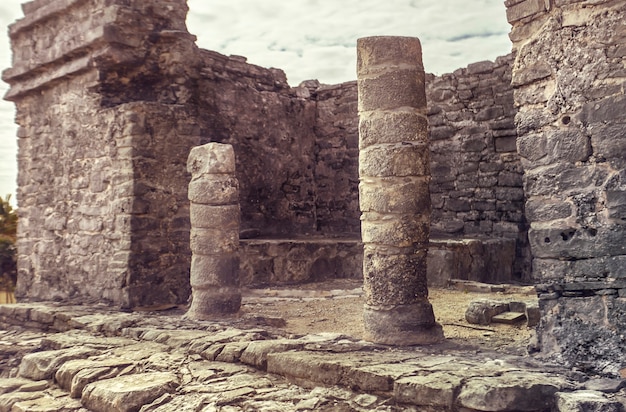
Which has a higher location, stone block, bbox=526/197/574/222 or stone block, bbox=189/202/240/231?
stone block, bbox=189/202/240/231

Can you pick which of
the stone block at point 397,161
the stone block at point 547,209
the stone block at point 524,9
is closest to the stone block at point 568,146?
the stone block at point 547,209

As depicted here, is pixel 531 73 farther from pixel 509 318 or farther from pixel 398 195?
pixel 509 318

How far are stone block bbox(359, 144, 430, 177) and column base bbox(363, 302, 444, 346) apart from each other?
1154mm

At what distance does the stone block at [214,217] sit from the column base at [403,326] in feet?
7.61

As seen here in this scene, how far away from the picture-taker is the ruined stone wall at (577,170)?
4.28m

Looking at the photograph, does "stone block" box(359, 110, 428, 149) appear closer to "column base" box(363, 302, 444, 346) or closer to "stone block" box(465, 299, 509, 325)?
"column base" box(363, 302, 444, 346)

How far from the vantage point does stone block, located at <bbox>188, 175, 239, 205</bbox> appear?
7102 mm

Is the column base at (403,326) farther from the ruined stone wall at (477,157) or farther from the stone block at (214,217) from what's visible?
the ruined stone wall at (477,157)

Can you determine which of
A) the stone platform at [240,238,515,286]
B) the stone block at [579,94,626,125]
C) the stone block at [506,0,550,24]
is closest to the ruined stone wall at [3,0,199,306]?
the stone platform at [240,238,515,286]

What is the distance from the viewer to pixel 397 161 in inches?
218

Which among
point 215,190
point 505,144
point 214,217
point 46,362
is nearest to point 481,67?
point 505,144

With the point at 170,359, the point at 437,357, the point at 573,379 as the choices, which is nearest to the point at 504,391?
the point at 573,379

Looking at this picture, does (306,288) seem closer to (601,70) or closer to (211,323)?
(211,323)

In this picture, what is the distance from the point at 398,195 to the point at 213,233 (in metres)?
2.50
